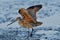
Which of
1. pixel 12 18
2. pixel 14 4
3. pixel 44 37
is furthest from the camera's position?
pixel 14 4

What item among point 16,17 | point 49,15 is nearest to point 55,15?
point 49,15

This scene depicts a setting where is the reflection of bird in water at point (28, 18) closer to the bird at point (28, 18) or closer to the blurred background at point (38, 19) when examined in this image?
the bird at point (28, 18)

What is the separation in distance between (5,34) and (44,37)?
947 mm

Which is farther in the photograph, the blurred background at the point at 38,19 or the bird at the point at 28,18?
the bird at the point at 28,18

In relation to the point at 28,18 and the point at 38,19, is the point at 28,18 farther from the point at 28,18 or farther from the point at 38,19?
the point at 38,19

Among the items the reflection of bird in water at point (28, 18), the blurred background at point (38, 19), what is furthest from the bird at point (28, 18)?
the blurred background at point (38, 19)

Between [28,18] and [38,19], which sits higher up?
[28,18]

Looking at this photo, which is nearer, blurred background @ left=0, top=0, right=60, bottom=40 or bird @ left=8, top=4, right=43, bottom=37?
blurred background @ left=0, top=0, right=60, bottom=40

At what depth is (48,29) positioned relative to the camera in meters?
8.07

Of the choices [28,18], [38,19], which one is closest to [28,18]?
[28,18]

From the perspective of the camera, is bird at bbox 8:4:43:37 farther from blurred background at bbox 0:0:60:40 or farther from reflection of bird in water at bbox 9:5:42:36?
blurred background at bbox 0:0:60:40

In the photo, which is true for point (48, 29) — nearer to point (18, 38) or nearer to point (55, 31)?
point (55, 31)

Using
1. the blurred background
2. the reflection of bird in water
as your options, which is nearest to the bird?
the reflection of bird in water

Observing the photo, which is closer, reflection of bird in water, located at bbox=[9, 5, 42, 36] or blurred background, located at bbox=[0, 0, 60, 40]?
blurred background, located at bbox=[0, 0, 60, 40]
